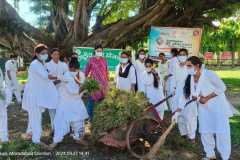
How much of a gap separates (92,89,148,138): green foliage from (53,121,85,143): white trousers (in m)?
0.66

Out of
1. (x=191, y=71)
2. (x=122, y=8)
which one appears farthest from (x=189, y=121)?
(x=122, y=8)

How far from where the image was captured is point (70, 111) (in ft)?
30.2

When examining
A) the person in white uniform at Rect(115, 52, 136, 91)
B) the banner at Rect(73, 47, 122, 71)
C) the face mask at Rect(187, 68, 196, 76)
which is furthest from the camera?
the banner at Rect(73, 47, 122, 71)

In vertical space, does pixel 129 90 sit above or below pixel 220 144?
above

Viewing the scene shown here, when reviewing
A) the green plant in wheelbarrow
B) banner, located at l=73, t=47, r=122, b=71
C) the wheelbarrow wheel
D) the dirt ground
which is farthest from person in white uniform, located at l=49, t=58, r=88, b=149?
banner, located at l=73, t=47, r=122, b=71

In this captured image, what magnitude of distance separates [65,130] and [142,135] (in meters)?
1.60

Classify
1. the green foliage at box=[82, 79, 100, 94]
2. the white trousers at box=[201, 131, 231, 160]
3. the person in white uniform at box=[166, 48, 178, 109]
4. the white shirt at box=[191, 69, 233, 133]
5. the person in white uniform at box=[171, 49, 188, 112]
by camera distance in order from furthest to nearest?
the person in white uniform at box=[166, 48, 178, 109], the person in white uniform at box=[171, 49, 188, 112], the green foliage at box=[82, 79, 100, 94], the white trousers at box=[201, 131, 231, 160], the white shirt at box=[191, 69, 233, 133]

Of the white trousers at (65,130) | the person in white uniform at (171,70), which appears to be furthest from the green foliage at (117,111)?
the person in white uniform at (171,70)

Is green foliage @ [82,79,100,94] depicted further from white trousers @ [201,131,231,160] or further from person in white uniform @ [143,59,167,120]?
white trousers @ [201,131,231,160]

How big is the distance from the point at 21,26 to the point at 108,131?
10.7m

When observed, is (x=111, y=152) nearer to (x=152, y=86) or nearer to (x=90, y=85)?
(x=90, y=85)

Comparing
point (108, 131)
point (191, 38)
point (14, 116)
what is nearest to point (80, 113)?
point (108, 131)

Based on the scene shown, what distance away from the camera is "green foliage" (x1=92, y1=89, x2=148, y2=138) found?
27.1 ft

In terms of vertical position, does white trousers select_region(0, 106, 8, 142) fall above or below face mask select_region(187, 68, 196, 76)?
below
